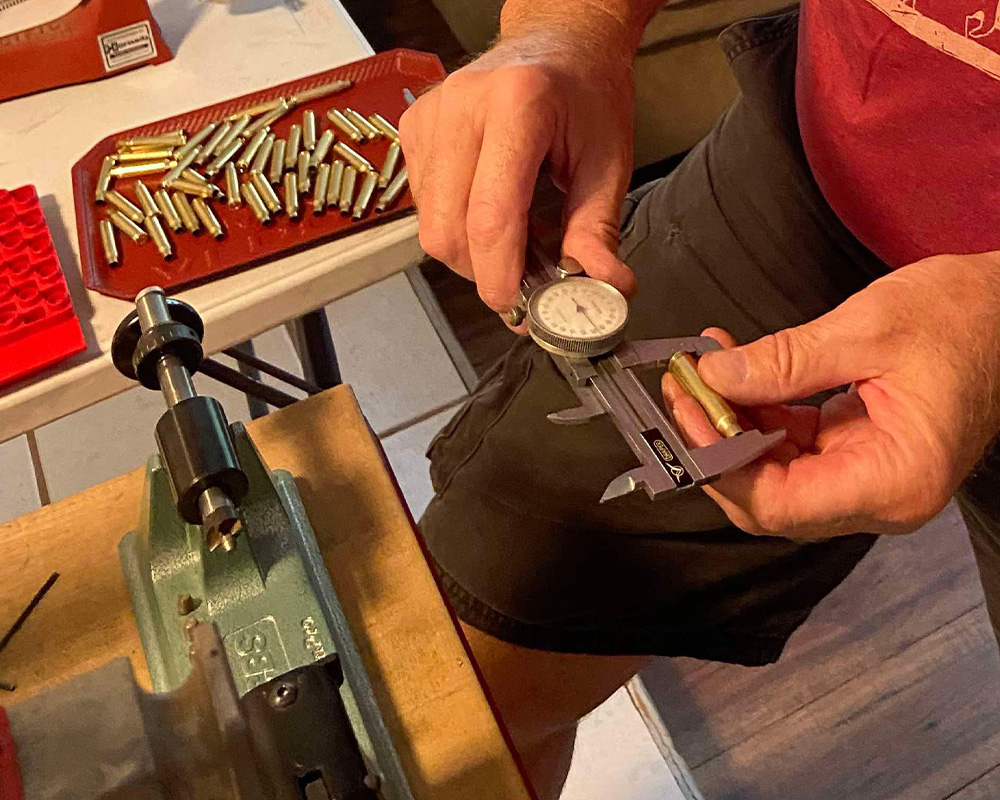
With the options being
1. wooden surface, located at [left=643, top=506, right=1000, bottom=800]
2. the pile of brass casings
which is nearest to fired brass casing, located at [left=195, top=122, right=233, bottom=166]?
the pile of brass casings

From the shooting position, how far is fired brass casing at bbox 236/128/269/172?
1138 mm

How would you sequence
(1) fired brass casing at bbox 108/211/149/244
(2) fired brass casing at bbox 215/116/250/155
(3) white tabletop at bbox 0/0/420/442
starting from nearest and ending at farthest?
(3) white tabletop at bbox 0/0/420/442 < (1) fired brass casing at bbox 108/211/149/244 < (2) fired brass casing at bbox 215/116/250/155

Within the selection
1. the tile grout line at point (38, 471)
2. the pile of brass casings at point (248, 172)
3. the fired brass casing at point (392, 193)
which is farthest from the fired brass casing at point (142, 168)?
the tile grout line at point (38, 471)

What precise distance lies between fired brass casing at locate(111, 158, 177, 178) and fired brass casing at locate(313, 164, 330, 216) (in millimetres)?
219

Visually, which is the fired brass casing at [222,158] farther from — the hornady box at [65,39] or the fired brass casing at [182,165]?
the hornady box at [65,39]

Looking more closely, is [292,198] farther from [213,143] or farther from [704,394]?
[704,394]

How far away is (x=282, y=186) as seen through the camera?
3.63 ft

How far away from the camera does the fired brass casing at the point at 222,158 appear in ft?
3.67

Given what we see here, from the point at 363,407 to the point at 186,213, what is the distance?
84 centimetres

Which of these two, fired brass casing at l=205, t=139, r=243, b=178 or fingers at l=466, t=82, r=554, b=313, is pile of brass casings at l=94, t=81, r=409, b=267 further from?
fingers at l=466, t=82, r=554, b=313

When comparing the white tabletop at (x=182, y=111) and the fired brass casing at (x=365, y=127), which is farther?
the fired brass casing at (x=365, y=127)

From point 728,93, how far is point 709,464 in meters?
1.63

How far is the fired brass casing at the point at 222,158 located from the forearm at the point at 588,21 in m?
0.44

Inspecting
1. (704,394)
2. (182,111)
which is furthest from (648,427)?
(182,111)
